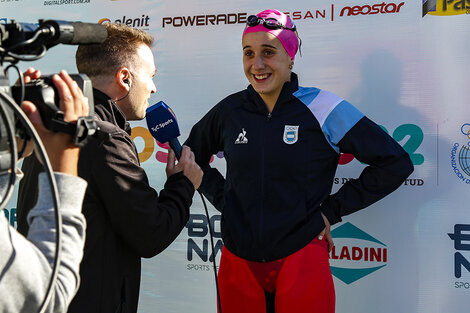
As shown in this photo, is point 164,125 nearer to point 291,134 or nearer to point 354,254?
point 291,134

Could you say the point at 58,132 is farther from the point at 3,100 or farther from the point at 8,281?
the point at 8,281

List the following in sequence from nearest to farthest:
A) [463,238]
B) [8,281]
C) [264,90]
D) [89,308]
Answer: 1. [8,281]
2. [89,308]
3. [264,90]
4. [463,238]

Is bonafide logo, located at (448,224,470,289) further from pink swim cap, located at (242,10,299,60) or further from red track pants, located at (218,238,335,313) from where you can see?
pink swim cap, located at (242,10,299,60)

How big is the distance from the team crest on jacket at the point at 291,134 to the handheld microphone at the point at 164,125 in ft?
1.90

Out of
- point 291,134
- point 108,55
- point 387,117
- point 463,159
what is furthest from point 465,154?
point 108,55

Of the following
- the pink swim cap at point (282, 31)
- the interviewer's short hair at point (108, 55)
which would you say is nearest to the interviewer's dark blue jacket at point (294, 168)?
the pink swim cap at point (282, 31)

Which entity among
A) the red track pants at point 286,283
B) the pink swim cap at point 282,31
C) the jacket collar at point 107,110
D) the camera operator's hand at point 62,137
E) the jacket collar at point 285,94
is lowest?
the red track pants at point 286,283

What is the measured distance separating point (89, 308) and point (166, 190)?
41 cm

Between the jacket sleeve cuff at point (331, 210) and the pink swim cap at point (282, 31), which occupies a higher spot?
the pink swim cap at point (282, 31)

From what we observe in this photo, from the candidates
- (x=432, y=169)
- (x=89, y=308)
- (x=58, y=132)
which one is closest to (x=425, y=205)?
(x=432, y=169)

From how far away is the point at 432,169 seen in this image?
2660 millimetres

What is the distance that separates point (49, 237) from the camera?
102 cm

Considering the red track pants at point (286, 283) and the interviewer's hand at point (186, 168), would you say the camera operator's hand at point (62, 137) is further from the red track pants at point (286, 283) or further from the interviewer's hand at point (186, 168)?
the red track pants at point (286, 283)

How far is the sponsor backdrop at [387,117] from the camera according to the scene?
263cm
